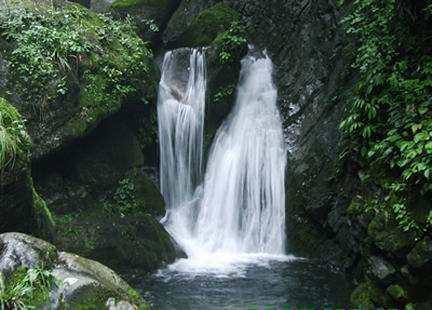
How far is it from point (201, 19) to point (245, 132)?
166 inches

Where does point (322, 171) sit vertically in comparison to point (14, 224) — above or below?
above

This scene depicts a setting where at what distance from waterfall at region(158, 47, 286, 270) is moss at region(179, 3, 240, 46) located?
0.93m

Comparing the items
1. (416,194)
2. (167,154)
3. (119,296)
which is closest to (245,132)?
(167,154)

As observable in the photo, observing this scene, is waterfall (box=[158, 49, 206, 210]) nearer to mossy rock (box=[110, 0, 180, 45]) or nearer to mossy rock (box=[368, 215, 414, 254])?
mossy rock (box=[110, 0, 180, 45])

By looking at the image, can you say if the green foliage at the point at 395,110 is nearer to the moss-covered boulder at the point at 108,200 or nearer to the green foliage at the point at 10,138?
the moss-covered boulder at the point at 108,200

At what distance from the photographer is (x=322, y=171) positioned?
10164mm

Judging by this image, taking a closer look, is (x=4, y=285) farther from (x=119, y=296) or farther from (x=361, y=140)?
(x=361, y=140)

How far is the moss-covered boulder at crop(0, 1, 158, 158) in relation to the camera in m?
9.20

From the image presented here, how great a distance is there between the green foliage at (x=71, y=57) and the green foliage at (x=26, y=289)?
16.0 ft

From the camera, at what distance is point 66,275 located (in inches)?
208

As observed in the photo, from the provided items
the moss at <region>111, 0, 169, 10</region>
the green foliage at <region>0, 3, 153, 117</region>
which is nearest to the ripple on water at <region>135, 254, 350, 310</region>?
the green foliage at <region>0, 3, 153, 117</region>

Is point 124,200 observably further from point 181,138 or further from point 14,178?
point 14,178

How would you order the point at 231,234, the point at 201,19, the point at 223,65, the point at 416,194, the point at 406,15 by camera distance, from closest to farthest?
1. the point at 416,194
2. the point at 406,15
3. the point at 231,234
4. the point at 223,65
5. the point at 201,19

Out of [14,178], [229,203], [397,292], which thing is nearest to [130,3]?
[229,203]
